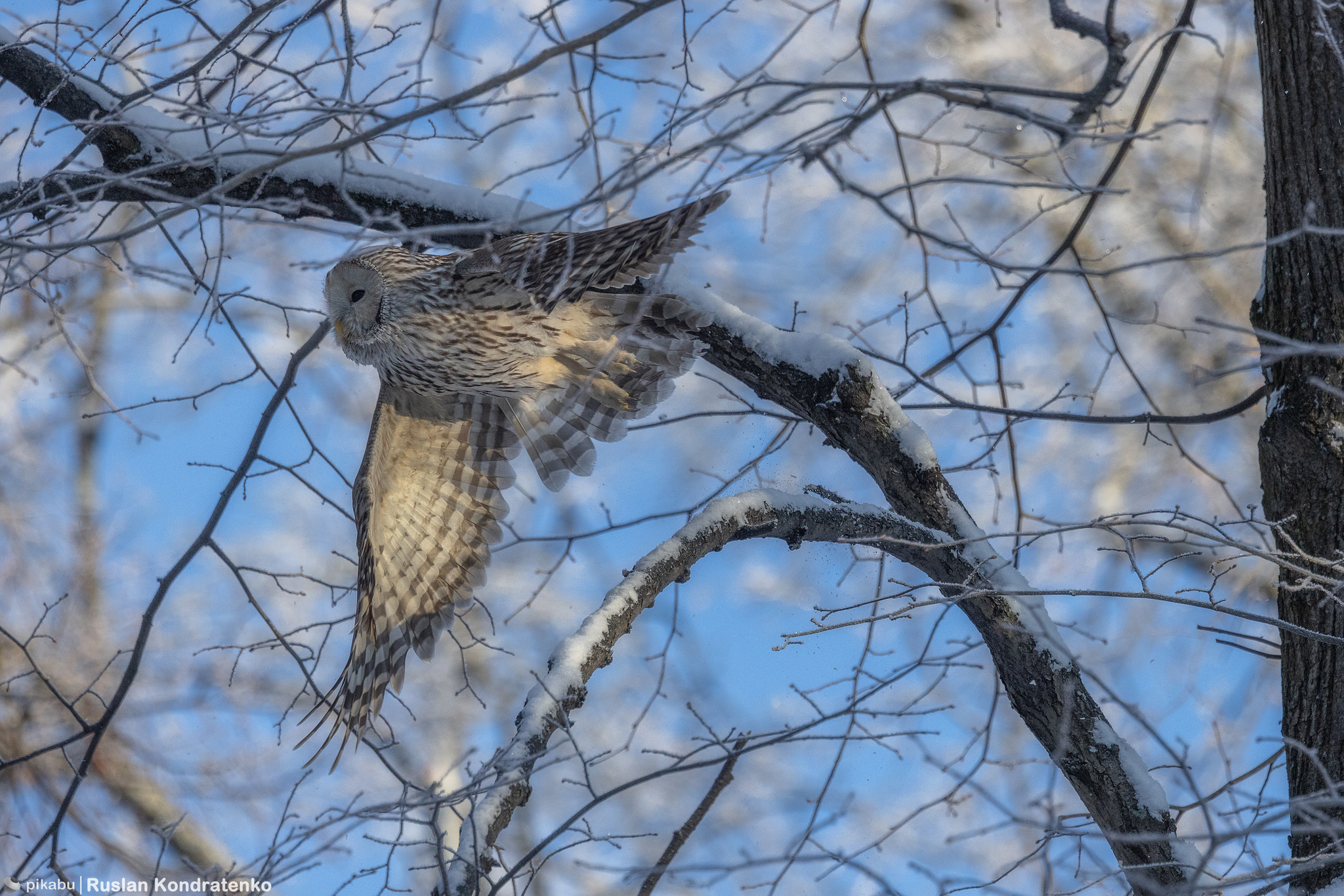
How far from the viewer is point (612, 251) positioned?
126 inches

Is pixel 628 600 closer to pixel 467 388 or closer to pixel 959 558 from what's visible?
pixel 959 558

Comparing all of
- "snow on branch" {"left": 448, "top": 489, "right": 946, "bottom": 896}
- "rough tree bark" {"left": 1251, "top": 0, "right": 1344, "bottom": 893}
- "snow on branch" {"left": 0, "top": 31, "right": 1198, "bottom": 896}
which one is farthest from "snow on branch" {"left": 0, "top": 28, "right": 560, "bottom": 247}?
"rough tree bark" {"left": 1251, "top": 0, "right": 1344, "bottom": 893}

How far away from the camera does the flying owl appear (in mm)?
3387

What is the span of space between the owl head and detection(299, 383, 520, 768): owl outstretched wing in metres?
0.31

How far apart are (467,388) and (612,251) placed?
3.00 ft

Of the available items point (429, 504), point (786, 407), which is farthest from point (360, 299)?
point (786, 407)

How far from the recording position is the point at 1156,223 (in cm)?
870

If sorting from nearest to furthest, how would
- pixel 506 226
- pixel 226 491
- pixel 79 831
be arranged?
pixel 506 226, pixel 226 491, pixel 79 831

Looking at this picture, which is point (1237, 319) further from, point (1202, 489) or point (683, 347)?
→ point (683, 347)

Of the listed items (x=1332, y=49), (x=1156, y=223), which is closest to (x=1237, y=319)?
(x=1156, y=223)

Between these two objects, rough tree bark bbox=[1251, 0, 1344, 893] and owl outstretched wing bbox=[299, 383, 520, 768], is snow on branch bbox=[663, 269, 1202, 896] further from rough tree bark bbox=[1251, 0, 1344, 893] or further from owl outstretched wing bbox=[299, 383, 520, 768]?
owl outstretched wing bbox=[299, 383, 520, 768]

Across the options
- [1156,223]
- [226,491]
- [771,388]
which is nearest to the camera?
[226,491]

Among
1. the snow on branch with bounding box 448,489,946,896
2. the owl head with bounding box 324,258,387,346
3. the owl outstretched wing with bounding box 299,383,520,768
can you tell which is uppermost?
Result: the owl head with bounding box 324,258,387,346

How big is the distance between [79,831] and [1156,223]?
8731 millimetres
